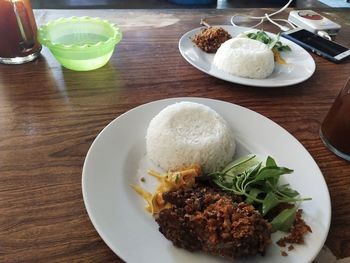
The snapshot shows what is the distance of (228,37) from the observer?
1387 mm

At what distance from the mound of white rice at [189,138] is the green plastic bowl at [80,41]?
39 cm

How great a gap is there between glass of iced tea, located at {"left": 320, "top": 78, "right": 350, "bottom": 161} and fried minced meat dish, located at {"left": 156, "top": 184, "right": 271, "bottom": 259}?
41 cm

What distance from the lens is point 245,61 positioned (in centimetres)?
114

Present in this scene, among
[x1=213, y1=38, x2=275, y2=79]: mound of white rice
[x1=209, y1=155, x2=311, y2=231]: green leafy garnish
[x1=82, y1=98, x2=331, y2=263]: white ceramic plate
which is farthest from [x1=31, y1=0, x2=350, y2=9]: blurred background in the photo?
[x1=209, y1=155, x2=311, y2=231]: green leafy garnish

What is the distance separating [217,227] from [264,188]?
0.55 ft

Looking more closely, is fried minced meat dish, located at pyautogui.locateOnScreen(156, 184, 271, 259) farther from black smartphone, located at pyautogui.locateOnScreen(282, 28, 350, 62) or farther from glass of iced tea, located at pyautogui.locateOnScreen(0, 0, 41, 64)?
black smartphone, located at pyautogui.locateOnScreen(282, 28, 350, 62)

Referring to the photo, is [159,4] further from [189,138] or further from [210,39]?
[189,138]

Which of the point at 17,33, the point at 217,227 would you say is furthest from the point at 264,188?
the point at 17,33

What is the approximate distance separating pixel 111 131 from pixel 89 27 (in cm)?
59

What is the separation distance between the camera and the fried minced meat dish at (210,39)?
131 centimetres

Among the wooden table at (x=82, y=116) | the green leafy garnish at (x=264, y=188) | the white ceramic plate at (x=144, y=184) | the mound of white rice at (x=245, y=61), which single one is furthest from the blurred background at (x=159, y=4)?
the green leafy garnish at (x=264, y=188)

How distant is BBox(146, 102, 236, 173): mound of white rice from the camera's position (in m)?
0.80

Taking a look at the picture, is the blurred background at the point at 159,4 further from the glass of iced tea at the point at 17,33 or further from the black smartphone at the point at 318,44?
the glass of iced tea at the point at 17,33

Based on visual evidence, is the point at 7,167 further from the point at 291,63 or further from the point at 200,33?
the point at 291,63
